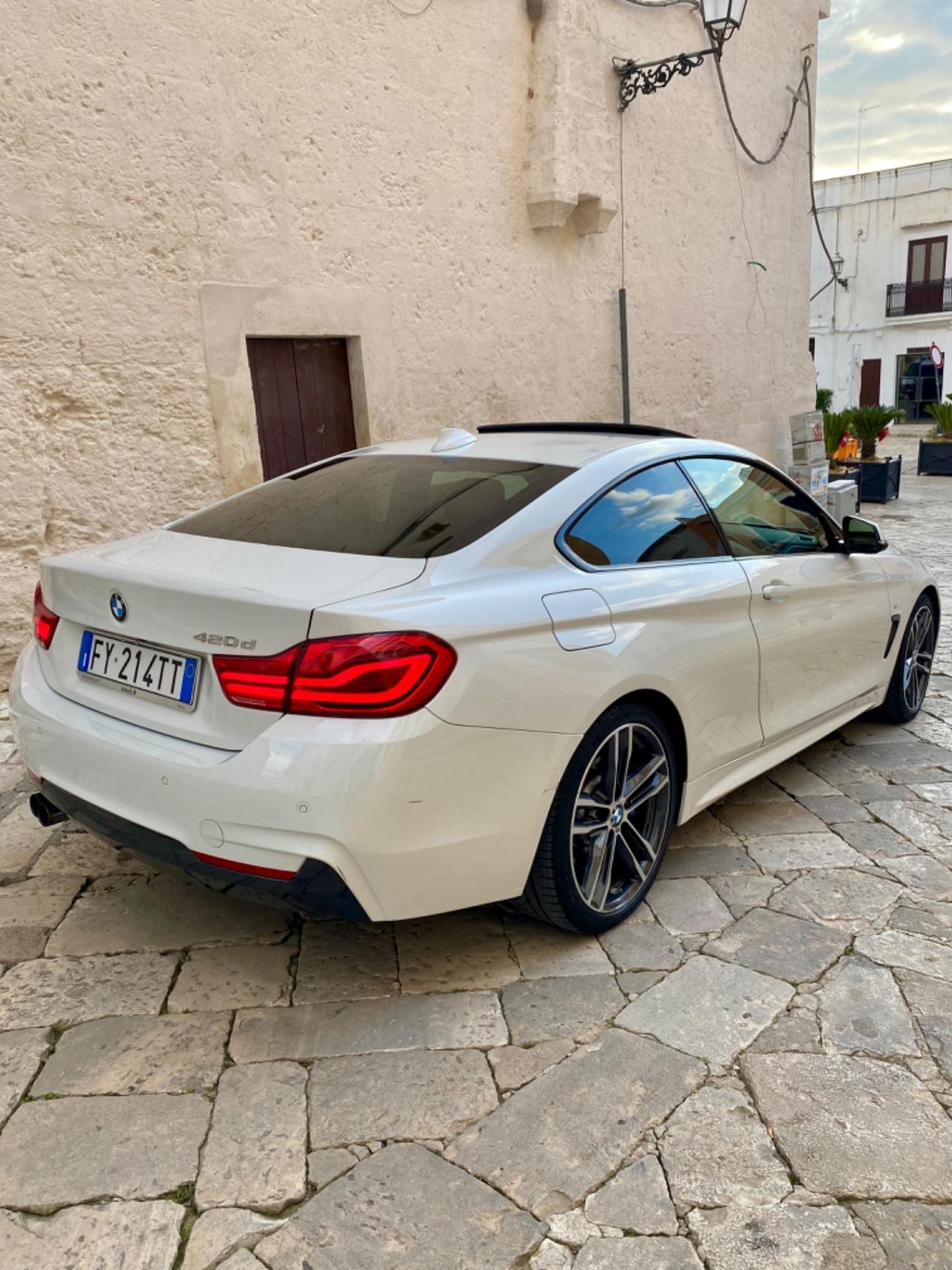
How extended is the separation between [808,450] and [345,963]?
427 inches

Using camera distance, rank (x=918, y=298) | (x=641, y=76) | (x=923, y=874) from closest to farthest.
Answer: (x=923, y=874)
(x=641, y=76)
(x=918, y=298)

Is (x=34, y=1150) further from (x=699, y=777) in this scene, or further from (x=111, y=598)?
(x=699, y=777)

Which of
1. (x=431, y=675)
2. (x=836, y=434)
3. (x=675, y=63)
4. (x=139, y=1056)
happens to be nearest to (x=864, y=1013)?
(x=431, y=675)

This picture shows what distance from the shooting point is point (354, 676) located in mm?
2166

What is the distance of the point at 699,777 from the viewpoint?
10.3 feet

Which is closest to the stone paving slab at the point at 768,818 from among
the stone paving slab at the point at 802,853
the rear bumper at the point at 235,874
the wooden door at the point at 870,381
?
the stone paving slab at the point at 802,853

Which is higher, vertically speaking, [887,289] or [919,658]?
[887,289]

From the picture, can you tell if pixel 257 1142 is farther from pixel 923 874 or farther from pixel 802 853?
pixel 923 874

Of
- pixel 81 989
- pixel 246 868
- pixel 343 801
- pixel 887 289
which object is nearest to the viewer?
pixel 343 801

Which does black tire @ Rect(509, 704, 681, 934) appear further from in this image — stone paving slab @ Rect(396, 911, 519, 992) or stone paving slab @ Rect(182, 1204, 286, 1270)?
Answer: stone paving slab @ Rect(182, 1204, 286, 1270)

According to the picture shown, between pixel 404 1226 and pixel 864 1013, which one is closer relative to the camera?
pixel 404 1226

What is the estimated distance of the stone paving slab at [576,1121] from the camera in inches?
76.7

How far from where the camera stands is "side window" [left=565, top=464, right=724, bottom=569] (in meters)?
2.84

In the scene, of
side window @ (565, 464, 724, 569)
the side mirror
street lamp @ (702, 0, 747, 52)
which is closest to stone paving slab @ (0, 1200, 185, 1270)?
side window @ (565, 464, 724, 569)
